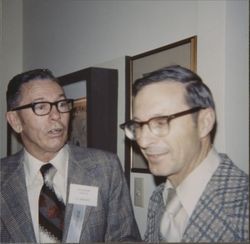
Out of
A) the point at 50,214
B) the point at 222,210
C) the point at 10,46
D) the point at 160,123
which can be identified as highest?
the point at 10,46

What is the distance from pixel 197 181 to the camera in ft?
3.49

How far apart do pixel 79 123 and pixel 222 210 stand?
1.10m

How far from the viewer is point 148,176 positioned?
163cm

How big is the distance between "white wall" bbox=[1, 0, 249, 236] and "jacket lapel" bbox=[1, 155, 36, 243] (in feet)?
1.73

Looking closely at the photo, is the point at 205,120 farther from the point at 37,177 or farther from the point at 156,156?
the point at 37,177

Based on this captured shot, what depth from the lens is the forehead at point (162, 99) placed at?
1057 millimetres

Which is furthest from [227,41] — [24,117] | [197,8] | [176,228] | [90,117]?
[24,117]

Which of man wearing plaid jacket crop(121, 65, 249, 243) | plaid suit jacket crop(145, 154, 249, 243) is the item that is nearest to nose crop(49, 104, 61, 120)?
man wearing plaid jacket crop(121, 65, 249, 243)

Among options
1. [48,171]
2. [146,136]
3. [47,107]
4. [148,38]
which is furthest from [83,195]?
[148,38]

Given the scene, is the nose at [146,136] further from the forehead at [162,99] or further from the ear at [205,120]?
the ear at [205,120]

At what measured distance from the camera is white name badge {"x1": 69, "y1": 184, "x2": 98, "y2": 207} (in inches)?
56.0

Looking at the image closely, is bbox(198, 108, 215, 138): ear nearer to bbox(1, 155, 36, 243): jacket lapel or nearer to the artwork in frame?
bbox(1, 155, 36, 243): jacket lapel

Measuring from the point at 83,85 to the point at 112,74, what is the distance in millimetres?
178

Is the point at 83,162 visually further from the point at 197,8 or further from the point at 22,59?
the point at 22,59
